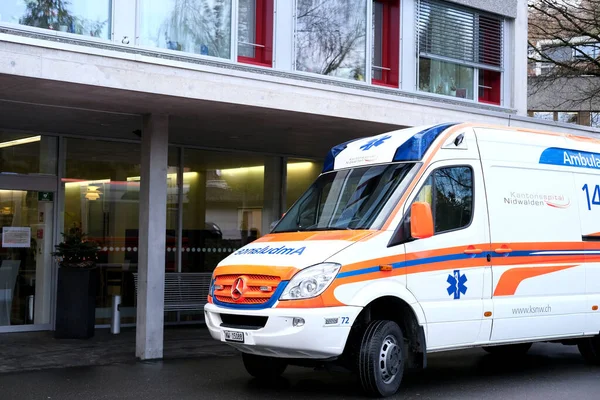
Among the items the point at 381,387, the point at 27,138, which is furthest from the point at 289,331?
the point at 27,138

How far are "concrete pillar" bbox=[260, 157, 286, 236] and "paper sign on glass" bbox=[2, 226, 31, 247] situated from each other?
15.3 ft

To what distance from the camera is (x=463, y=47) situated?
605 inches

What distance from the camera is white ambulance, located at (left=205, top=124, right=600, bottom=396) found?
7.95 m

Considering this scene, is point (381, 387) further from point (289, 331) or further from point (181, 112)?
point (181, 112)

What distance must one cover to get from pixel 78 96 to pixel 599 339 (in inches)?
284

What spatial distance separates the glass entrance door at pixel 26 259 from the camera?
45.3 feet

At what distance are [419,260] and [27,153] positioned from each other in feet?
26.3

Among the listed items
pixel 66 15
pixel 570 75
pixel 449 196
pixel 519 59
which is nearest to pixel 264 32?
pixel 66 15

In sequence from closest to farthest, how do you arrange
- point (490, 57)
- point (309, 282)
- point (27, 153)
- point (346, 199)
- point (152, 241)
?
point (309, 282) < point (346, 199) < point (152, 241) < point (27, 153) < point (490, 57)

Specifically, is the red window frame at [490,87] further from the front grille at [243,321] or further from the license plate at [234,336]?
the license plate at [234,336]

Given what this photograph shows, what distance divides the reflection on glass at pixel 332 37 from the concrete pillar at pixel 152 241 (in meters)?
2.50

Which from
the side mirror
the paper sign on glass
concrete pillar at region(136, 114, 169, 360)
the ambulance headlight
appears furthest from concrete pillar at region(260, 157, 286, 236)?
the ambulance headlight

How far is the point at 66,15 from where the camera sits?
34.0 feet

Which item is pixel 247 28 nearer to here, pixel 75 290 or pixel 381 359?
pixel 75 290
